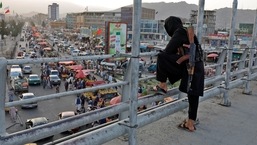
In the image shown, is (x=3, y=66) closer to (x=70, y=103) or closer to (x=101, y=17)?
(x=70, y=103)

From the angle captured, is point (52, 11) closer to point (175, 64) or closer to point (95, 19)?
point (95, 19)

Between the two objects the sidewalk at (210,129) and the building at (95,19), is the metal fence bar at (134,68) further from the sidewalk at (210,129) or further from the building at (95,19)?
the building at (95,19)

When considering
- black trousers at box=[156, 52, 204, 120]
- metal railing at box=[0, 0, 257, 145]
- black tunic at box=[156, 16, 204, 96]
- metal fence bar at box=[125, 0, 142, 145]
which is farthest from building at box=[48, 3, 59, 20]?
metal fence bar at box=[125, 0, 142, 145]

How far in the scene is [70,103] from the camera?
20688mm

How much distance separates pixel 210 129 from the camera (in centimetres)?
382

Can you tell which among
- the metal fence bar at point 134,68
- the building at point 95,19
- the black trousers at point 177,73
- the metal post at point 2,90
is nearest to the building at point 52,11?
the building at point 95,19

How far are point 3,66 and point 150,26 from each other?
85.2 m

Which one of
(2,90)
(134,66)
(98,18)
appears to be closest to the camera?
(2,90)

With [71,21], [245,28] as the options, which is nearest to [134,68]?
[245,28]

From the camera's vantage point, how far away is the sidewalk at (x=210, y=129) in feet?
10.9

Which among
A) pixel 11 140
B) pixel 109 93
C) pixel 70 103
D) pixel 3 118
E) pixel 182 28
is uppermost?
pixel 182 28

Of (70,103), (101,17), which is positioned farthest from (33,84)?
(101,17)

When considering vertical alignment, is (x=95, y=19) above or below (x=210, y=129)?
above

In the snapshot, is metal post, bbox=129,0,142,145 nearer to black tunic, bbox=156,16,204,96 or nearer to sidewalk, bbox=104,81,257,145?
sidewalk, bbox=104,81,257,145
